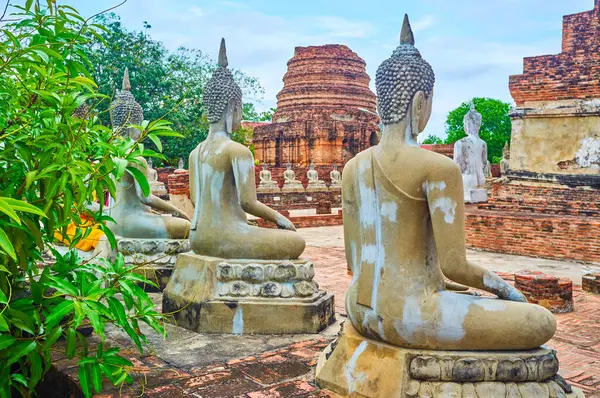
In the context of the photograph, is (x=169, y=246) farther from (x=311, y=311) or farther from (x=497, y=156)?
(x=497, y=156)

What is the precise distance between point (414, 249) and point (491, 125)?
43.0m

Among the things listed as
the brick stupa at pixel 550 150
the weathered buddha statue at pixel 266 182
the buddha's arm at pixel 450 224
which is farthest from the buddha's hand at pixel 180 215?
the weathered buddha statue at pixel 266 182

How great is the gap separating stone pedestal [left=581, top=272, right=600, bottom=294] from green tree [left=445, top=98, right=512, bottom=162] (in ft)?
117

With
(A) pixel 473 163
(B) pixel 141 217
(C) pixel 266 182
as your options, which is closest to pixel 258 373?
(B) pixel 141 217

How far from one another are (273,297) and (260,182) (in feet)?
57.6

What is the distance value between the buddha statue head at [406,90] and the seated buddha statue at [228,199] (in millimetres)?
1679

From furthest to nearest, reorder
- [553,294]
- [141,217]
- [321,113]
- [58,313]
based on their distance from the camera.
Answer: [321,113] → [141,217] → [553,294] → [58,313]

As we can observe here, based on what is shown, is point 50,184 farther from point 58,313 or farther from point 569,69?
point 569,69

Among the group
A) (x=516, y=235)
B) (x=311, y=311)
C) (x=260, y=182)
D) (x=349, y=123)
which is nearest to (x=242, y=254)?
(x=311, y=311)

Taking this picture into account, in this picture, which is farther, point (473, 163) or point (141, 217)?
point (473, 163)

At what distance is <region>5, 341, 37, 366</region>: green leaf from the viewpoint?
2.31 m

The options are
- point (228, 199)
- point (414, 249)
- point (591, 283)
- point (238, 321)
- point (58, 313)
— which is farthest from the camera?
point (591, 283)

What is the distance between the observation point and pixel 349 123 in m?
27.7

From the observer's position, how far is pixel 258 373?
3055mm
